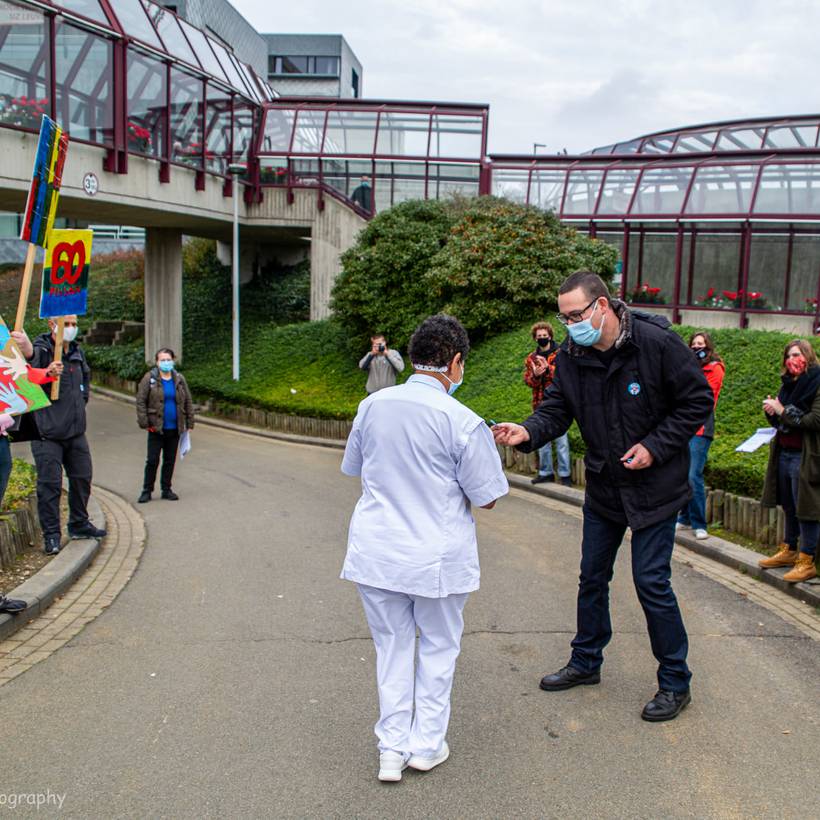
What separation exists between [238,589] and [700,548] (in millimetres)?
4120

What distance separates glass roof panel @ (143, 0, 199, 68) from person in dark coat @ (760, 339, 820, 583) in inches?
701

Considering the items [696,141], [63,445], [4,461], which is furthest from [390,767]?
[696,141]

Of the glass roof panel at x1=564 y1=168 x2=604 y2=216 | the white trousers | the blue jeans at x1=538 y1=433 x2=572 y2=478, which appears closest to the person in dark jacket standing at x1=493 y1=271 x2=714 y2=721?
the white trousers

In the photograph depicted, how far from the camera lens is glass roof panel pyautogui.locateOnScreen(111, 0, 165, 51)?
1894cm

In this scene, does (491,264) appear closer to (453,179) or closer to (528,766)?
(453,179)

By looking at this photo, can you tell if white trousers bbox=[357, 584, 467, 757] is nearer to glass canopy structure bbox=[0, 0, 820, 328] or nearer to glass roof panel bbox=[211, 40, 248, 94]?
glass canopy structure bbox=[0, 0, 820, 328]

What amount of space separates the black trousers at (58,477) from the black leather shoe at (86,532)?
26 mm

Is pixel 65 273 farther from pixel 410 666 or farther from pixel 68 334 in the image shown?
pixel 410 666

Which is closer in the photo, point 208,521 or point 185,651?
point 185,651

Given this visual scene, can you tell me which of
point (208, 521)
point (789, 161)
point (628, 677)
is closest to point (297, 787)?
point (628, 677)

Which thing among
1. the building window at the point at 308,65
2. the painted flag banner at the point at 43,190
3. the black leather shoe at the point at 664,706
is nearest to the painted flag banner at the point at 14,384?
the painted flag banner at the point at 43,190

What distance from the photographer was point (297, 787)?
3.92 m

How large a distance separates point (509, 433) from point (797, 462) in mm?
3609

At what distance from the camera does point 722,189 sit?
2394 centimetres
